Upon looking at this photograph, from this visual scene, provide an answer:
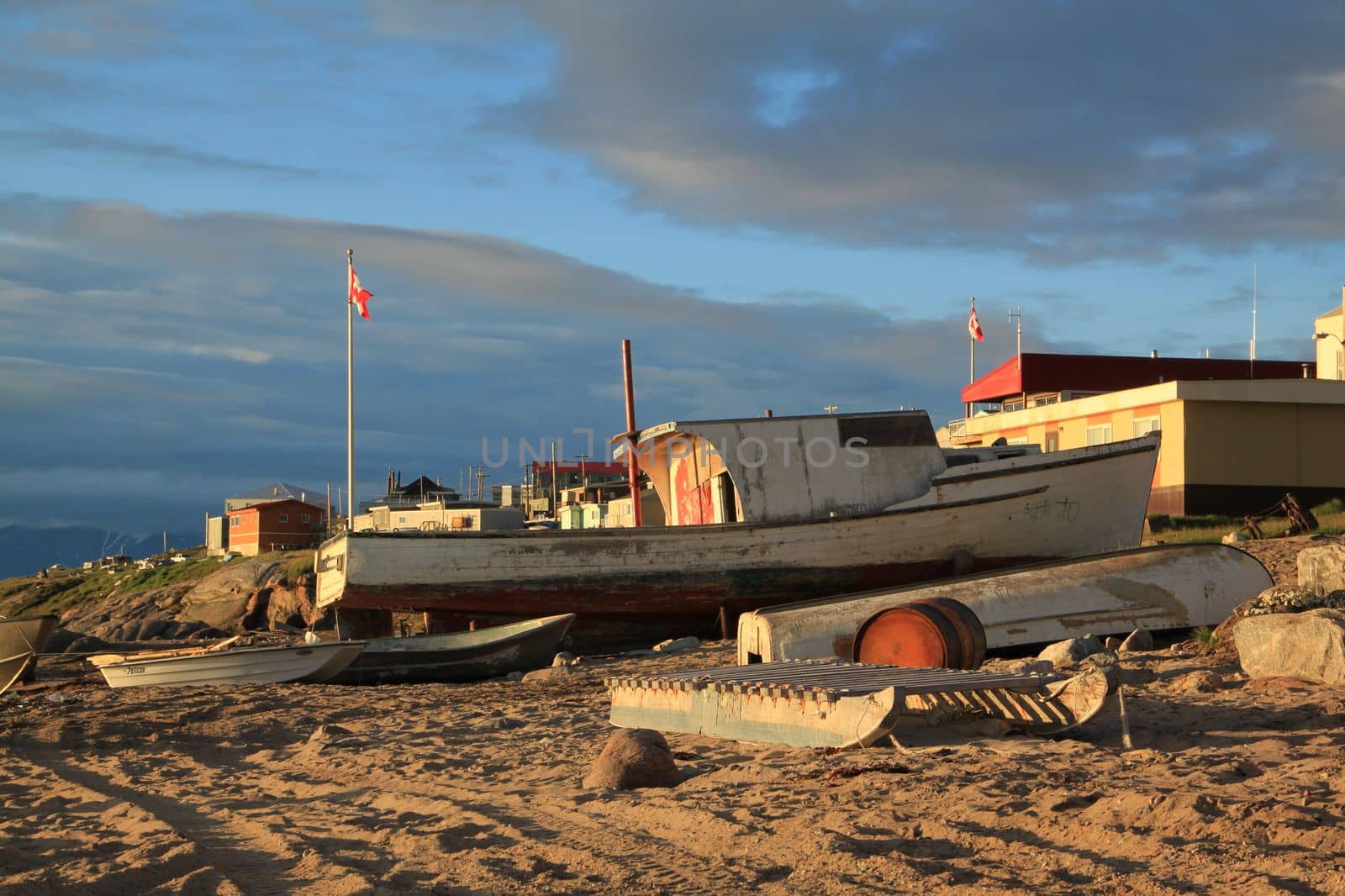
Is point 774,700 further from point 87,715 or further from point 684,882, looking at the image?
point 87,715

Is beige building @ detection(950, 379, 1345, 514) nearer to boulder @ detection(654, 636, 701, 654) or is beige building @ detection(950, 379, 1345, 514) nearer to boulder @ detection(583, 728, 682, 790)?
boulder @ detection(654, 636, 701, 654)

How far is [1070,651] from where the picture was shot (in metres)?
10.5

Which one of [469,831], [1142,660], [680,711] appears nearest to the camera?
[469,831]

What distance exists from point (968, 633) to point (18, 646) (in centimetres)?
1137

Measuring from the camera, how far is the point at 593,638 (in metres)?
18.3

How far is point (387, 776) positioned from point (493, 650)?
7.43 m

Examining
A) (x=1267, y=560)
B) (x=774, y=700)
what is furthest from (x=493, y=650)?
(x=1267, y=560)

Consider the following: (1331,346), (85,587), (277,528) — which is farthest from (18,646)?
(85,587)

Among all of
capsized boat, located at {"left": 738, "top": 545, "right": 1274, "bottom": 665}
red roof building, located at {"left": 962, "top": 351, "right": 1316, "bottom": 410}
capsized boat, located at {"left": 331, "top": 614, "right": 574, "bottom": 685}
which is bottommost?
capsized boat, located at {"left": 331, "top": 614, "right": 574, "bottom": 685}

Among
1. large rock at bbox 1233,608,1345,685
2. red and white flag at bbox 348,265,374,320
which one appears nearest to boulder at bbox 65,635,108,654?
red and white flag at bbox 348,265,374,320

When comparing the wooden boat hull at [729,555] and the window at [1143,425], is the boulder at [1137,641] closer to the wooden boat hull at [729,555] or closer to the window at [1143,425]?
the wooden boat hull at [729,555]

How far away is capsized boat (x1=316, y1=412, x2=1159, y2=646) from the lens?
697 inches

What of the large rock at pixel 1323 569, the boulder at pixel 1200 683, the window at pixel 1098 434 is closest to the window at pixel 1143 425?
the window at pixel 1098 434

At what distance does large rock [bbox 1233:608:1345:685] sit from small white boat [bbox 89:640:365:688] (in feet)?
33.9
